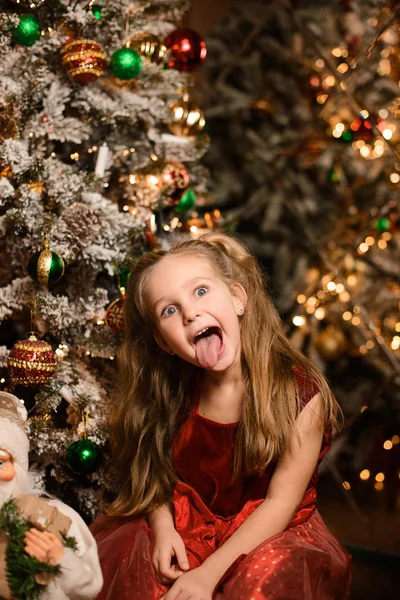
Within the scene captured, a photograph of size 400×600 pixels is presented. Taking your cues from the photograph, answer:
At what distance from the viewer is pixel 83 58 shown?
1607 millimetres

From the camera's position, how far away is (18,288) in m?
1.66

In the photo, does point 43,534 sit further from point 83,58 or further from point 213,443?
point 83,58

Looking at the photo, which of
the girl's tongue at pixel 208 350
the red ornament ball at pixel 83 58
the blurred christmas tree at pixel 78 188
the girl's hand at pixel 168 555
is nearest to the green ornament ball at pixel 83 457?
the blurred christmas tree at pixel 78 188

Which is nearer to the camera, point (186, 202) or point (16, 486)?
point (16, 486)

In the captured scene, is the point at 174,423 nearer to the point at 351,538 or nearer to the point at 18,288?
the point at 18,288

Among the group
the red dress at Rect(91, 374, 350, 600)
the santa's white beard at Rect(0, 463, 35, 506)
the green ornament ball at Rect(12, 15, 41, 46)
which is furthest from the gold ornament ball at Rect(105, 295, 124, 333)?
the green ornament ball at Rect(12, 15, 41, 46)

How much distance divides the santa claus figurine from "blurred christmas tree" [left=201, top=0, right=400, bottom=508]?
167 cm

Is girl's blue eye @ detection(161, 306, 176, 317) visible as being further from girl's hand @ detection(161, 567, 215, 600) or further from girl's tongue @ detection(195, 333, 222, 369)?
girl's hand @ detection(161, 567, 215, 600)

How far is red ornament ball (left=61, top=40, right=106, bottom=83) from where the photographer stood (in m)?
1.61

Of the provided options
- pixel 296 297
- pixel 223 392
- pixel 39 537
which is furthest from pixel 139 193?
pixel 296 297

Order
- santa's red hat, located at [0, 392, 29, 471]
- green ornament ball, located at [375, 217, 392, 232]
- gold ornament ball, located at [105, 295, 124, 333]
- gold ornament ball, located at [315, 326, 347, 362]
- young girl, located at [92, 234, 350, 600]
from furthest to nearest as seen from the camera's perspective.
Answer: gold ornament ball, located at [315, 326, 347, 362], green ornament ball, located at [375, 217, 392, 232], gold ornament ball, located at [105, 295, 124, 333], young girl, located at [92, 234, 350, 600], santa's red hat, located at [0, 392, 29, 471]

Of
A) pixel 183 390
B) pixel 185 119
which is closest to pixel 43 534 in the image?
pixel 183 390

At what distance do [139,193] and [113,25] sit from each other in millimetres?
406

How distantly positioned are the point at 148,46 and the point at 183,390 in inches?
34.2
